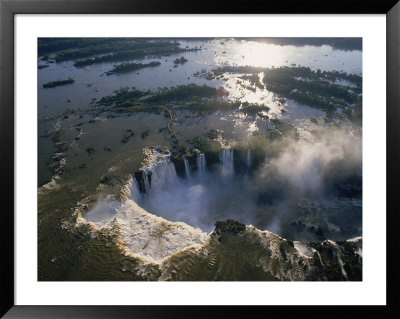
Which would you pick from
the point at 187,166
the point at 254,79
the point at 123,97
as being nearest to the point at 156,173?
the point at 187,166

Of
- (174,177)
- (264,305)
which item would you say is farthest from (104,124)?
(264,305)

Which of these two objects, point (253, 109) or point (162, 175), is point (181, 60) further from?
point (162, 175)

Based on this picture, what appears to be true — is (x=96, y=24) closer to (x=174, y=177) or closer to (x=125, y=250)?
(x=125, y=250)

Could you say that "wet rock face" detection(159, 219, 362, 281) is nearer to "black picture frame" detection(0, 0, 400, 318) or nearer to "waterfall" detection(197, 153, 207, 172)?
"black picture frame" detection(0, 0, 400, 318)

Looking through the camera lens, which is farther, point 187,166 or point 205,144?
point 205,144

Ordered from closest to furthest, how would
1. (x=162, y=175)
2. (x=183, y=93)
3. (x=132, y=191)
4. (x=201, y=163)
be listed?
(x=132, y=191)
(x=162, y=175)
(x=201, y=163)
(x=183, y=93)

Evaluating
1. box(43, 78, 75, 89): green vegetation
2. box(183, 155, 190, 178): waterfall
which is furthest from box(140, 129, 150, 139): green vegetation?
box(43, 78, 75, 89): green vegetation

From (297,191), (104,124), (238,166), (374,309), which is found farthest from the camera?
(104,124)

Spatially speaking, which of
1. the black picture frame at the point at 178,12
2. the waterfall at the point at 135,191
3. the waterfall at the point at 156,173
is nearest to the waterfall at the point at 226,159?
the waterfall at the point at 156,173
